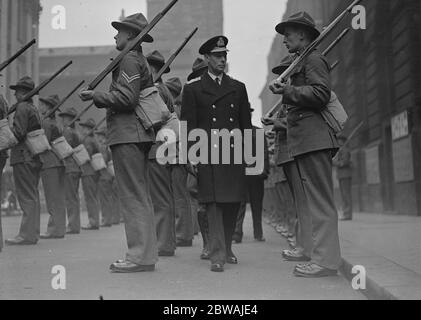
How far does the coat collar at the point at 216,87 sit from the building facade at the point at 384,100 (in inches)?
291

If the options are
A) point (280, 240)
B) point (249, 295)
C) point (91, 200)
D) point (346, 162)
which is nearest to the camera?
point (249, 295)

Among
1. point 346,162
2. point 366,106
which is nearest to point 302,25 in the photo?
point 346,162

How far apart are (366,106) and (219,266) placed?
39.4 ft

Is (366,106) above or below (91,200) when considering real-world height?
above

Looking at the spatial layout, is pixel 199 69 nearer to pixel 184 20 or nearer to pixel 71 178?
pixel 71 178

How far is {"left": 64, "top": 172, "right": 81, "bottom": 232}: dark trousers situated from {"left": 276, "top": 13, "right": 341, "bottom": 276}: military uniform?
6.08 metres

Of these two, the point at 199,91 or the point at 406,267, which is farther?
the point at 199,91

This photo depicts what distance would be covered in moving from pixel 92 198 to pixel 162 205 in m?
5.44

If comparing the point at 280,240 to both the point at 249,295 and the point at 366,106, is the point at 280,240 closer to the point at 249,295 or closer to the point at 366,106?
the point at 249,295

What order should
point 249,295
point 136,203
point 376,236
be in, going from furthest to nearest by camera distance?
1. point 376,236
2. point 136,203
3. point 249,295

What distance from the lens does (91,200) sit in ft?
37.3

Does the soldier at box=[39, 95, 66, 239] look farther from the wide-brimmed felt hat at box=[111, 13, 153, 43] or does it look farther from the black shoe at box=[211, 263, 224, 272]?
the black shoe at box=[211, 263, 224, 272]

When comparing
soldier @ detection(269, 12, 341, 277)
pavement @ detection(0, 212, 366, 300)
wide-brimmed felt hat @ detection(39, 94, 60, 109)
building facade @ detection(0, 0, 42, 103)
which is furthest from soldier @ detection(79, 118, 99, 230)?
soldier @ detection(269, 12, 341, 277)
